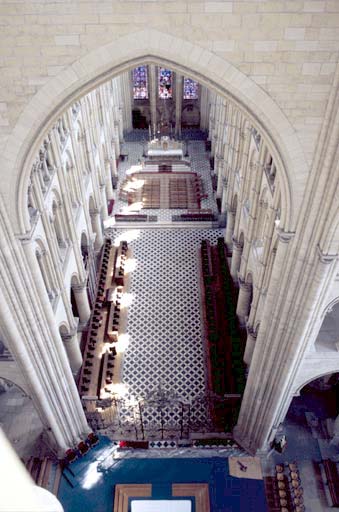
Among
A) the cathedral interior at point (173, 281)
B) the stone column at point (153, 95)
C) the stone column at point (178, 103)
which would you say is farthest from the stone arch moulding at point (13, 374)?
the stone column at point (178, 103)

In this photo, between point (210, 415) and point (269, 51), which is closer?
point (269, 51)

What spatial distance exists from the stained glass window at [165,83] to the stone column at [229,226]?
14.1 meters

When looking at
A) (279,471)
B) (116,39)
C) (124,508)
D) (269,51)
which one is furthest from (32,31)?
(279,471)

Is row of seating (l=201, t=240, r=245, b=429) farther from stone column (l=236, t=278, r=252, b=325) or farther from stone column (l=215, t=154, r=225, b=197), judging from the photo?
stone column (l=215, t=154, r=225, b=197)

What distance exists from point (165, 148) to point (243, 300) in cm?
1457

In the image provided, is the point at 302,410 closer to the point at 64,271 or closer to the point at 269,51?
the point at 64,271

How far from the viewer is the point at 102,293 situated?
20391 mm

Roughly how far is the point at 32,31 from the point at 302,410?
1439cm

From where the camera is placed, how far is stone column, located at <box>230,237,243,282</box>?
1911 cm

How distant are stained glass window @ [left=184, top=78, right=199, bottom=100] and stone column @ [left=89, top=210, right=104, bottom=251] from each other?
15016 mm

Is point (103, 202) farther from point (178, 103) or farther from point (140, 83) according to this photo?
point (140, 83)

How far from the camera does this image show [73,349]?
16.1 meters

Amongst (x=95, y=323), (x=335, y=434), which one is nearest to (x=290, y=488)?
(x=335, y=434)

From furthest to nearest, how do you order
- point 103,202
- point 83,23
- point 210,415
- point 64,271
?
point 103,202 < point 210,415 < point 64,271 < point 83,23
